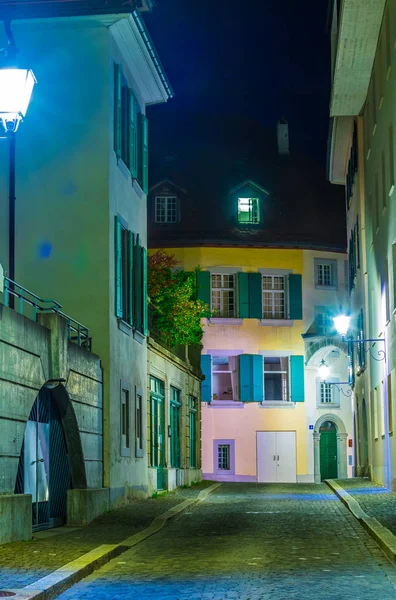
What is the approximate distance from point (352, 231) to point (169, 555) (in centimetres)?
2917

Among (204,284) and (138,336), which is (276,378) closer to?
(204,284)

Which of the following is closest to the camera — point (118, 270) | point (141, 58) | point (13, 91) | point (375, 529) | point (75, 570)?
point (13, 91)

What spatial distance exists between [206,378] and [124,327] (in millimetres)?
24266

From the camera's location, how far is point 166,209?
51.0m

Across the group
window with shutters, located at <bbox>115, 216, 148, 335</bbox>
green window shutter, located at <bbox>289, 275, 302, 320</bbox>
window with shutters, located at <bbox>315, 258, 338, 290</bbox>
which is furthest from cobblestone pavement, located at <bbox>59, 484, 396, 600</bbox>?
window with shutters, located at <bbox>315, 258, 338, 290</bbox>

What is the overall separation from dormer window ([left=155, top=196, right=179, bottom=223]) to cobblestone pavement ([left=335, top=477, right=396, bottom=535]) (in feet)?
67.1

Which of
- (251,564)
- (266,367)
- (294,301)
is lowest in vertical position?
(251,564)

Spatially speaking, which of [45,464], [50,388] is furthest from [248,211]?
[50,388]

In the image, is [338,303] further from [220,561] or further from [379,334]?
[220,561]

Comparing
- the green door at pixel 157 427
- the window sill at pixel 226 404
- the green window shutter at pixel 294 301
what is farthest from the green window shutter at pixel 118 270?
the green window shutter at pixel 294 301

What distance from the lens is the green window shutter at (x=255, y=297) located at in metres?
49.1

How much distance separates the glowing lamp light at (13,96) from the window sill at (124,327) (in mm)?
12976

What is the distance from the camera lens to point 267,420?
49.1 meters

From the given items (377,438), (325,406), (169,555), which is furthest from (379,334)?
(325,406)
